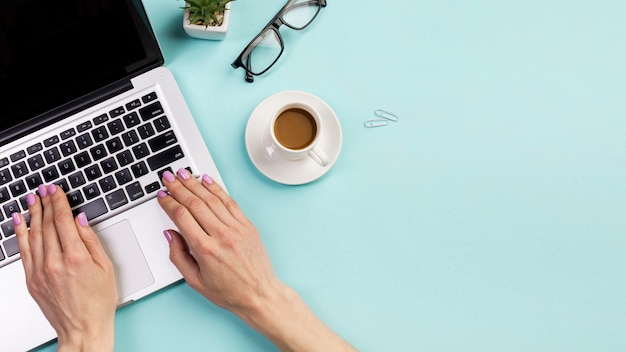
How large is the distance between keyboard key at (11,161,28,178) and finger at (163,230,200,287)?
244 mm

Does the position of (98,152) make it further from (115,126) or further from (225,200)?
(225,200)

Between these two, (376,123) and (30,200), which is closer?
(30,200)

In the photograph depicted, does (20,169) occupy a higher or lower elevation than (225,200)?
higher

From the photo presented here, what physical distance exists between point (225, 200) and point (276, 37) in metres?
0.30

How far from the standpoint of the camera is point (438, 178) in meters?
0.87

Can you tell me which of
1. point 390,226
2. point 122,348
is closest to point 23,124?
point 122,348

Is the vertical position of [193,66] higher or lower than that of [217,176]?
higher

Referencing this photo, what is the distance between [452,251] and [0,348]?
2.40 ft

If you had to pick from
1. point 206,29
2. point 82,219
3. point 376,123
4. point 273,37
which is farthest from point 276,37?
point 82,219

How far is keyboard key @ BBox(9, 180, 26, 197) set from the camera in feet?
2.49

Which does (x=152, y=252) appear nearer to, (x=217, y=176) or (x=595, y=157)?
(x=217, y=176)

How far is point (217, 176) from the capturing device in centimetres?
80

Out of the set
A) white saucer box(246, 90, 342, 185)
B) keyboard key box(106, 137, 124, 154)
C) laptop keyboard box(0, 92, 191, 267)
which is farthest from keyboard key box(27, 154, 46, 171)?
white saucer box(246, 90, 342, 185)

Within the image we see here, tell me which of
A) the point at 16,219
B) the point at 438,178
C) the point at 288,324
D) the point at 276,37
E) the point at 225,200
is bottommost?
the point at 288,324
